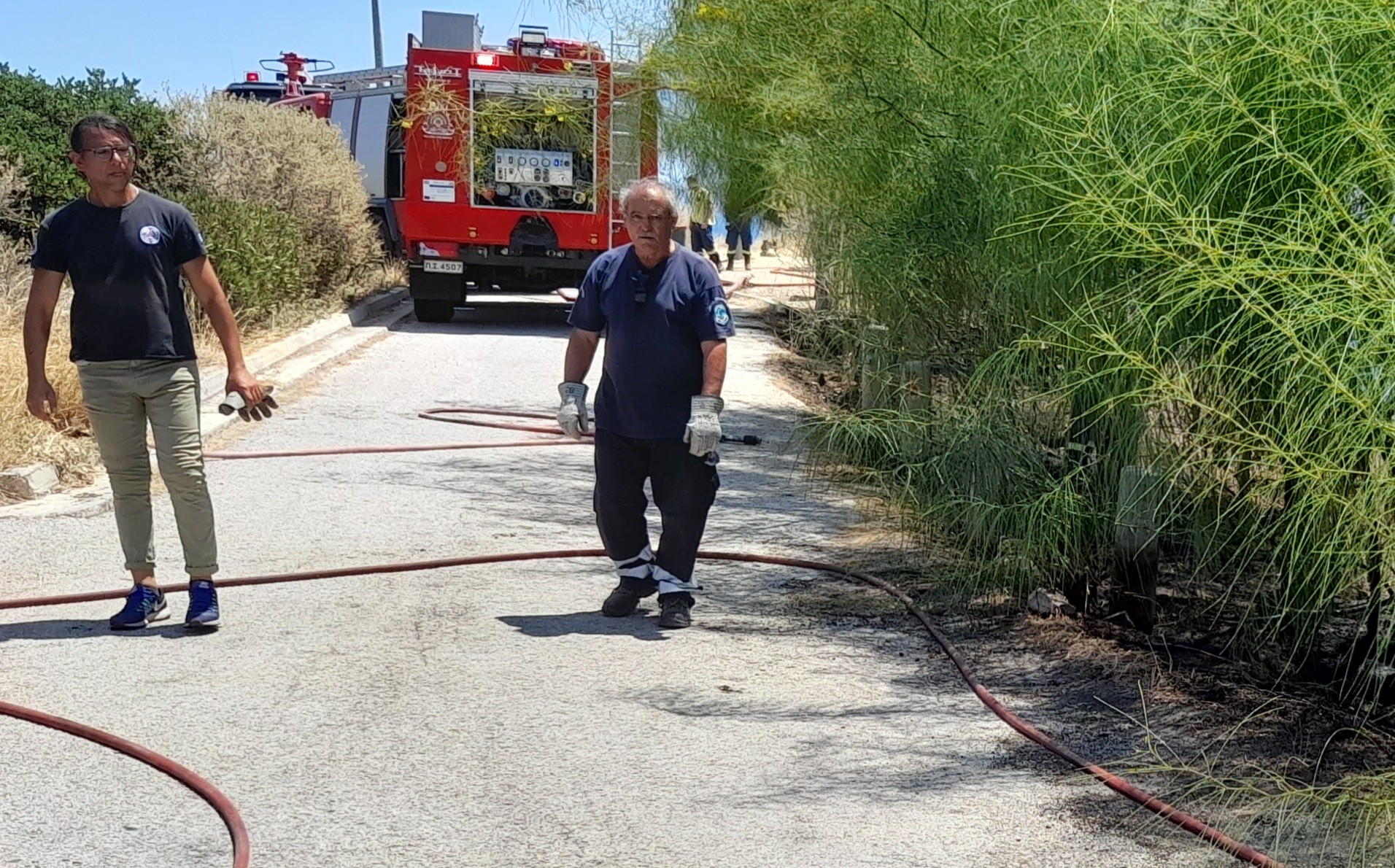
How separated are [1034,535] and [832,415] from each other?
73.1 inches

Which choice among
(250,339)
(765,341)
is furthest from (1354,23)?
(765,341)

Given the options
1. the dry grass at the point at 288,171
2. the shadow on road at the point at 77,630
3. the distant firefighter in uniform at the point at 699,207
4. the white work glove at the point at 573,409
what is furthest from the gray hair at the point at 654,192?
the dry grass at the point at 288,171

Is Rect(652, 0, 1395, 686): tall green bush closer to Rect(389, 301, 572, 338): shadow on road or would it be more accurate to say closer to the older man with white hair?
the older man with white hair

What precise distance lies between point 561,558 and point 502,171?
38.2 ft

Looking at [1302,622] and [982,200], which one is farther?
[982,200]

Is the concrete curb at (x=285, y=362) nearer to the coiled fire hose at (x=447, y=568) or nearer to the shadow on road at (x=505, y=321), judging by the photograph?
the shadow on road at (x=505, y=321)

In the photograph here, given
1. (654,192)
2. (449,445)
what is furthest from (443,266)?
(654,192)

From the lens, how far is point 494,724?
4.84 meters

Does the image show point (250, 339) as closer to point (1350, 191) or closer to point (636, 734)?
point (636, 734)

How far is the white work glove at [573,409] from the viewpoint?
20.0 feet

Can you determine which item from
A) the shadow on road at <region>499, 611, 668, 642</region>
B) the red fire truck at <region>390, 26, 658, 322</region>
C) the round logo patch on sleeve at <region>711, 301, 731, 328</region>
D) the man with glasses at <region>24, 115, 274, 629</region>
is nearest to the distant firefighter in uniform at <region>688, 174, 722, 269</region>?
the red fire truck at <region>390, 26, 658, 322</region>

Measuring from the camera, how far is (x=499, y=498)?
8688 millimetres

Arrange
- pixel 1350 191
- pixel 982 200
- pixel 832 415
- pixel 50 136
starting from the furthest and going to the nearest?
pixel 50 136, pixel 832 415, pixel 982 200, pixel 1350 191

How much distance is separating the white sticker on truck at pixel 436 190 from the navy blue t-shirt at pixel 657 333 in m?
12.9
